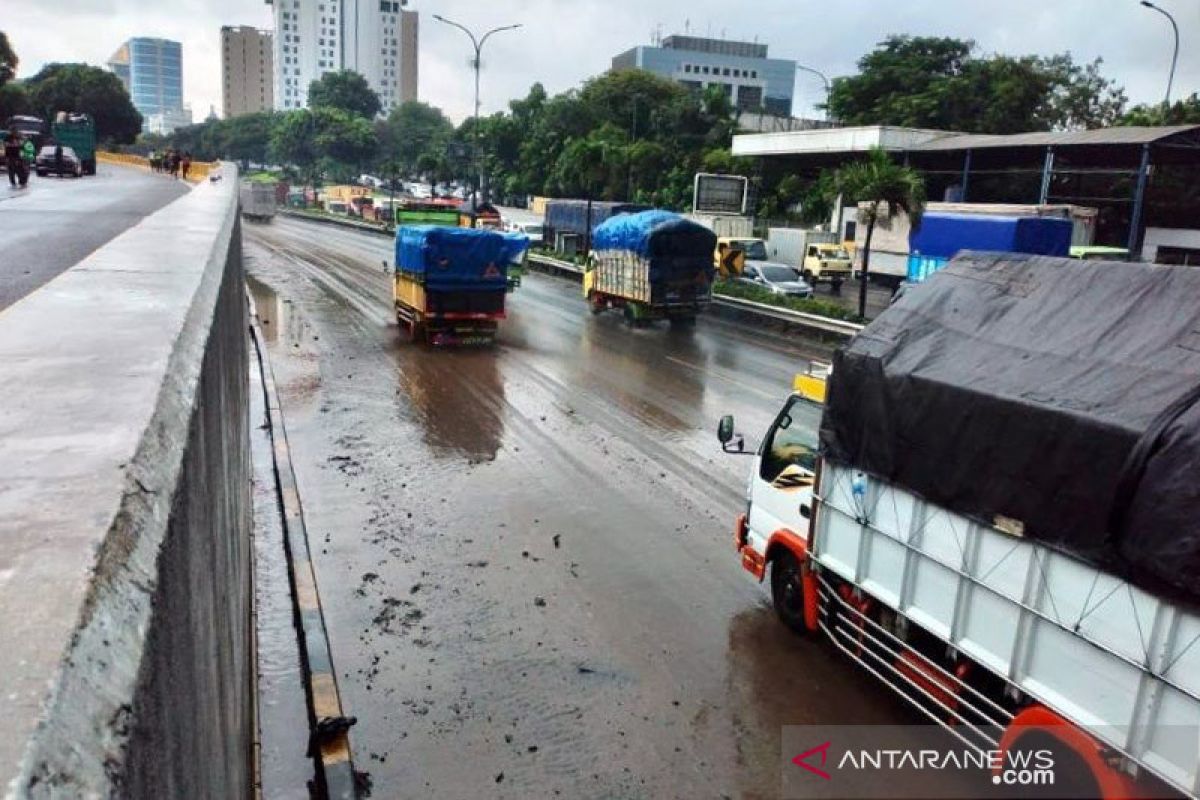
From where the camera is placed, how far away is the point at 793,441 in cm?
729

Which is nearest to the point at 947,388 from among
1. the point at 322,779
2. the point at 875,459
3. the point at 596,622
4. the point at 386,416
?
the point at 875,459

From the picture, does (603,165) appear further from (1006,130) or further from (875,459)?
(875,459)

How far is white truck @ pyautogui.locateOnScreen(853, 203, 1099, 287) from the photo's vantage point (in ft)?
108

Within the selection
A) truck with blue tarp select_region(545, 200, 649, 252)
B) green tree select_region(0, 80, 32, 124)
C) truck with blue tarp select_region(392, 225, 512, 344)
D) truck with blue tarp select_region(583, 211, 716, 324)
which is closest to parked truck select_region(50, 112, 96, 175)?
green tree select_region(0, 80, 32, 124)

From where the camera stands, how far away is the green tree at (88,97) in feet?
224

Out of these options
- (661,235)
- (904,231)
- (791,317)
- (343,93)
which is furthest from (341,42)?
(791,317)

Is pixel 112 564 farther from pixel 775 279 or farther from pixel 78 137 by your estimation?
pixel 78 137

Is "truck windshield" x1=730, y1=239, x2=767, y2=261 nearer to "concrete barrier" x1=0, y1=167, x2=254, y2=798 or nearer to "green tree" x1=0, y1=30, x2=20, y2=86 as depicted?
"concrete barrier" x1=0, y1=167, x2=254, y2=798

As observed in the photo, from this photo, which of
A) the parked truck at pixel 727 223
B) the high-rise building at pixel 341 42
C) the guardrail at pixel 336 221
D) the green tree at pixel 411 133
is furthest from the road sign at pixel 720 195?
the high-rise building at pixel 341 42

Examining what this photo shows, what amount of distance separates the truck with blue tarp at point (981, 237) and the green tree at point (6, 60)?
59.6 meters

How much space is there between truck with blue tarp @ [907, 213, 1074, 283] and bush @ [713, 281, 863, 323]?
6.84 ft

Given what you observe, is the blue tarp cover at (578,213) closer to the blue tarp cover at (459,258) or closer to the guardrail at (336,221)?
the guardrail at (336,221)

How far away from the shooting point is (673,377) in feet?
56.1

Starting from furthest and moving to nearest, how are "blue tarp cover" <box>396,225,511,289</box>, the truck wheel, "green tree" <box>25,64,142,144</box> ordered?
1. "green tree" <box>25,64,142,144</box>
2. "blue tarp cover" <box>396,225,511,289</box>
3. the truck wheel
